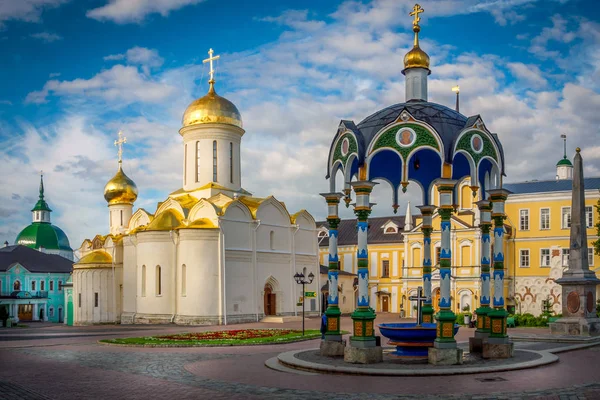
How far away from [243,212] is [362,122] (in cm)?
2217

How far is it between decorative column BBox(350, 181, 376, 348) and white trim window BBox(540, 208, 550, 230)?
3142 centimetres

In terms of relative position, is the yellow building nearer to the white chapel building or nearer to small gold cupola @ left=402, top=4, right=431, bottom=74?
the white chapel building

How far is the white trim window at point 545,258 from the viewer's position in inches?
1770

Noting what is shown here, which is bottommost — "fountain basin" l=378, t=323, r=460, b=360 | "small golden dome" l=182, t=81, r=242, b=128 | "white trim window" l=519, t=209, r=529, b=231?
"fountain basin" l=378, t=323, r=460, b=360

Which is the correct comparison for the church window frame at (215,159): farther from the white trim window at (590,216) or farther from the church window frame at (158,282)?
the white trim window at (590,216)

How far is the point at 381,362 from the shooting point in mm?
16031

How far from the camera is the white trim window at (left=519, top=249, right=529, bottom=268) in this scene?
150ft

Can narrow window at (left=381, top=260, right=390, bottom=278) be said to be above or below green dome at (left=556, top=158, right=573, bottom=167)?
below

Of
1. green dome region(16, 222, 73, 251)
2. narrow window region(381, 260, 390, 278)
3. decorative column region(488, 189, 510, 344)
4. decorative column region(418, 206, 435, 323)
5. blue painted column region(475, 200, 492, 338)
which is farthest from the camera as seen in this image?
green dome region(16, 222, 73, 251)

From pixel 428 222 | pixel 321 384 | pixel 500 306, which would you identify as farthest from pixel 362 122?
pixel 321 384

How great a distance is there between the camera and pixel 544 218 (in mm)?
45125

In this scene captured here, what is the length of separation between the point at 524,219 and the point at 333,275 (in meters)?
30.8

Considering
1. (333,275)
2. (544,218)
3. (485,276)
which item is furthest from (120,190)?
(485,276)

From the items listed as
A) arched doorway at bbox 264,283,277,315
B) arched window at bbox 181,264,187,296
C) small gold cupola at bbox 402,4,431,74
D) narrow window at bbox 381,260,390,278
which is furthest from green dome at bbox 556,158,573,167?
small gold cupola at bbox 402,4,431,74
